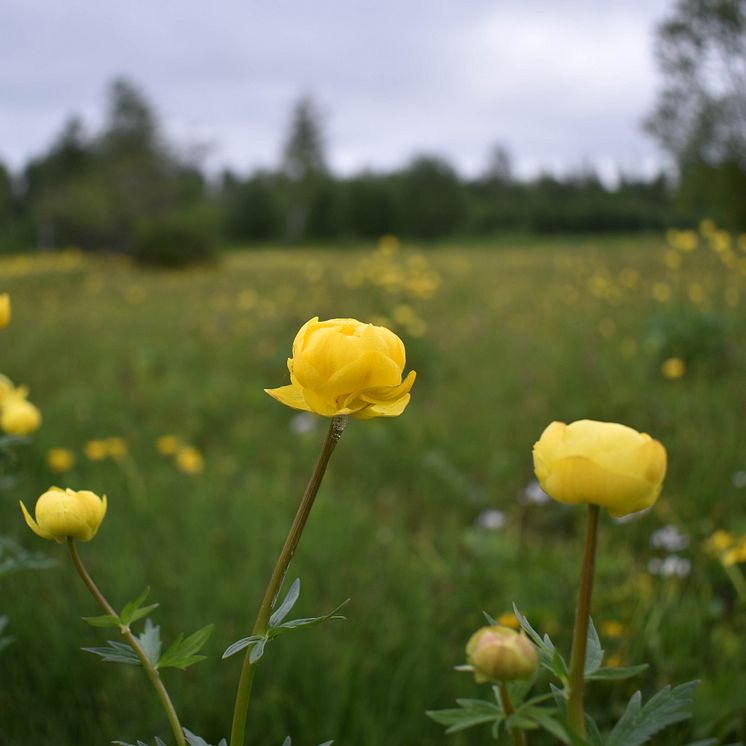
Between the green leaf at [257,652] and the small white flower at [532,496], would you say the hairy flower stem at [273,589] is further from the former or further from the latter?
the small white flower at [532,496]

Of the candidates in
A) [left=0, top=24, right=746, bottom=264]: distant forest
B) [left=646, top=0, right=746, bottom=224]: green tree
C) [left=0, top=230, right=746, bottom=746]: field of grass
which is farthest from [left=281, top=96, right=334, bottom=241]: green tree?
[left=0, top=230, right=746, bottom=746]: field of grass

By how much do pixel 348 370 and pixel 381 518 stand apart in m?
1.82

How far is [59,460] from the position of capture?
6.69 feet

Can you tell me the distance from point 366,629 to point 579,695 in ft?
3.77

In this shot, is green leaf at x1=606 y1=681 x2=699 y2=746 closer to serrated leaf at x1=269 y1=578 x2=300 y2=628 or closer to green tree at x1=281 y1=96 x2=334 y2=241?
serrated leaf at x1=269 y1=578 x2=300 y2=628

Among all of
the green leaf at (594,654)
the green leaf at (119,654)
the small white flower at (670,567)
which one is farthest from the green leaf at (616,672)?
the small white flower at (670,567)

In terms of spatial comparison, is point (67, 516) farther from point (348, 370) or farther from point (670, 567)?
point (670, 567)

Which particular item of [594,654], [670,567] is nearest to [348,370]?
[594,654]

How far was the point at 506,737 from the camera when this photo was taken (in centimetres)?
119

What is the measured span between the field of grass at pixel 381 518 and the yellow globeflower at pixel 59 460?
0.03m

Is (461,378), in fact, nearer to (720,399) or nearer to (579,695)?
(720,399)

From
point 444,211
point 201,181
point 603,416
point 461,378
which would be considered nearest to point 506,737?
point 603,416

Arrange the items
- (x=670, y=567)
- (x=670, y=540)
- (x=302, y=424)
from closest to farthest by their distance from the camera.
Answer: (x=670, y=567), (x=670, y=540), (x=302, y=424)

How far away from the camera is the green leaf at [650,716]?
1.50ft
